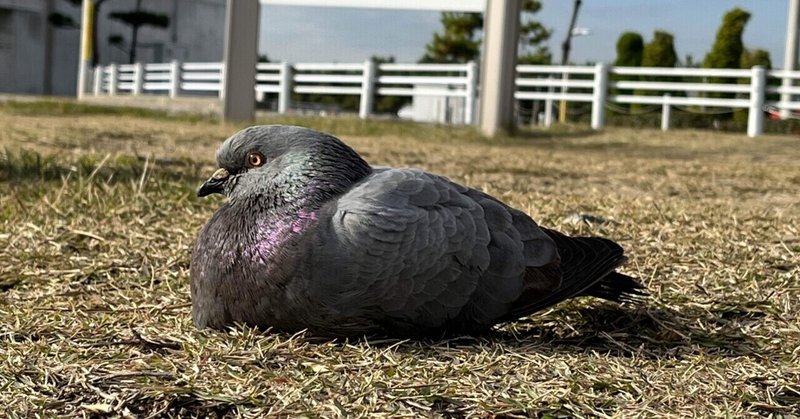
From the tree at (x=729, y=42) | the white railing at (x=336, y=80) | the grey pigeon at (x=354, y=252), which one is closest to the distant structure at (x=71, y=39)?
the white railing at (x=336, y=80)

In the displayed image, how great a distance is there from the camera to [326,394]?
A: 6.34 ft

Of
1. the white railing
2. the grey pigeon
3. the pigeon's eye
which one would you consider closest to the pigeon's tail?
the grey pigeon

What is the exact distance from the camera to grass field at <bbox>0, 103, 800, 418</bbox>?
1.91m

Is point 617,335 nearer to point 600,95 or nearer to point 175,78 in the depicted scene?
point 600,95

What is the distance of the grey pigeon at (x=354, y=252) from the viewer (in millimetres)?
2268

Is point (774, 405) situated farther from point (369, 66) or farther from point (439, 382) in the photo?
point (369, 66)

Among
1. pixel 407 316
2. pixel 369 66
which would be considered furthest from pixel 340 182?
pixel 369 66

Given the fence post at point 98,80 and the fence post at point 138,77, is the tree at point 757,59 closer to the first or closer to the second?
the fence post at point 138,77

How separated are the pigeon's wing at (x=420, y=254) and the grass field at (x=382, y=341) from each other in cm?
10

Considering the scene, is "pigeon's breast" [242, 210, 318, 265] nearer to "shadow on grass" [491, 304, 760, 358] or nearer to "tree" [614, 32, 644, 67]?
"shadow on grass" [491, 304, 760, 358]

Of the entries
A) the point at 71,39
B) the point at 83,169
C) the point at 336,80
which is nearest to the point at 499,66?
the point at 83,169

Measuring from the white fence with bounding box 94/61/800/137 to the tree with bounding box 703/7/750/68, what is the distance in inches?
16.3

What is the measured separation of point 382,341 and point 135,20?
27551 millimetres

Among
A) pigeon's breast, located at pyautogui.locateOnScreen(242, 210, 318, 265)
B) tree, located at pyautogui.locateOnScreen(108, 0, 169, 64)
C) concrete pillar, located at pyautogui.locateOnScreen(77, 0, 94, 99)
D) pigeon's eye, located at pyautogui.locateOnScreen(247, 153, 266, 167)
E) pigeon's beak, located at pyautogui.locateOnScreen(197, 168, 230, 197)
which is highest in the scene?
tree, located at pyautogui.locateOnScreen(108, 0, 169, 64)
